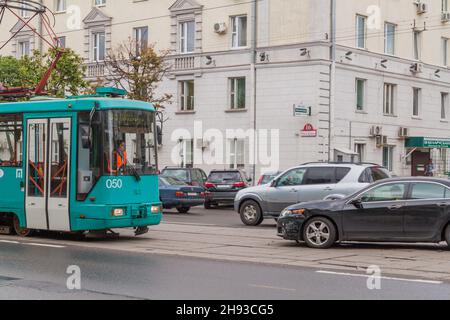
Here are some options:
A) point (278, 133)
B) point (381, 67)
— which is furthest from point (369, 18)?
point (278, 133)

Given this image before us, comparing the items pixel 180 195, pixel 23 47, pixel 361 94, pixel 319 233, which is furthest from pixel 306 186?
pixel 23 47

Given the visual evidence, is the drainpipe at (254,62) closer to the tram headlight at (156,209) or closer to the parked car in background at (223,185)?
the parked car in background at (223,185)

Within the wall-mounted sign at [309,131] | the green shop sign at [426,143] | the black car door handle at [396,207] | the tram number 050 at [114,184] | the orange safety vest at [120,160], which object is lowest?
the black car door handle at [396,207]

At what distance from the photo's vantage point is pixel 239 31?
126 feet

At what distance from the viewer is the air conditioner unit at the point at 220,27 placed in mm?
38469

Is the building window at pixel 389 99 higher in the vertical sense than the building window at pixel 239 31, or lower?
lower

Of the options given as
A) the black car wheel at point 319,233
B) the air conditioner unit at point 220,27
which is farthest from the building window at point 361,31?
the black car wheel at point 319,233

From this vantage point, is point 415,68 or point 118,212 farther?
point 415,68

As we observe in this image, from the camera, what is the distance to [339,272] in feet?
39.3

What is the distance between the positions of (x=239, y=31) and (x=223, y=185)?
10.5 metres

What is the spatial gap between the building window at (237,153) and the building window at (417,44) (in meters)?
11.3

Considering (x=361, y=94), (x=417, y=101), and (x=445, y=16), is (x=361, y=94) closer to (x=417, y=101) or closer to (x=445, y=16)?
(x=417, y=101)

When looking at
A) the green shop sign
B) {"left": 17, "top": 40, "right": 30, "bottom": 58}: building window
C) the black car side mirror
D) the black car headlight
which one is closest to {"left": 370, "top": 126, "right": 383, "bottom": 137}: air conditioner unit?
the green shop sign

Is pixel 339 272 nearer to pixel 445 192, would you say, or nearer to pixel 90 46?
pixel 445 192
